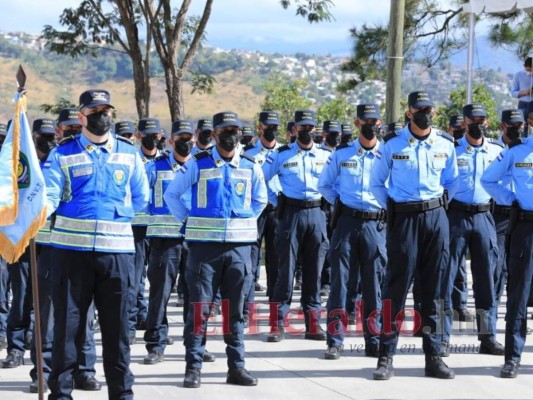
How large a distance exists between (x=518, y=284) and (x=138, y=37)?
13454mm

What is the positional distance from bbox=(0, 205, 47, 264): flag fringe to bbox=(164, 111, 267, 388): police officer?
2.00 meters

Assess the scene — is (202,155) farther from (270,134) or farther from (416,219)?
(270,134)

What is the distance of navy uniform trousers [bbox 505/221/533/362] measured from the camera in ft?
32.1

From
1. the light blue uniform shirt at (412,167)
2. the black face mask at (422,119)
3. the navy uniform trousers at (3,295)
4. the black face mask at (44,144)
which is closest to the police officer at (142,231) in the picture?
the navy uniform trousers at (3,295)

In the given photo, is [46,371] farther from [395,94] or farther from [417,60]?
[417,60]

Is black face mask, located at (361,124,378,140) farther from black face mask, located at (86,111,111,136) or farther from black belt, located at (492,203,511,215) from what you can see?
black face mask, located at (86,111,111,136)

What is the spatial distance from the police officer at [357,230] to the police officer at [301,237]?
0.80 meters

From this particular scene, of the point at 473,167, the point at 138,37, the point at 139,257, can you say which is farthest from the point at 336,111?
the point at 139,257

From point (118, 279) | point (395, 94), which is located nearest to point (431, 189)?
point (118, 279)

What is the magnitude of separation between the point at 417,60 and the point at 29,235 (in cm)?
1456

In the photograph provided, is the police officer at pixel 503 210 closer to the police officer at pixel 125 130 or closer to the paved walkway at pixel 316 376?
the paved walkway at pixel 316 376

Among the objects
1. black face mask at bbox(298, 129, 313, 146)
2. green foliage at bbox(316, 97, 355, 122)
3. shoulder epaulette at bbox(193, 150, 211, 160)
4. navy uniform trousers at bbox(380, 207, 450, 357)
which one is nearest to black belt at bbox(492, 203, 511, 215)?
black face mask at bbox(298, 129, 313, 146)

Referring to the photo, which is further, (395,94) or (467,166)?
(395,94)

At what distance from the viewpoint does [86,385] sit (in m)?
9.38
